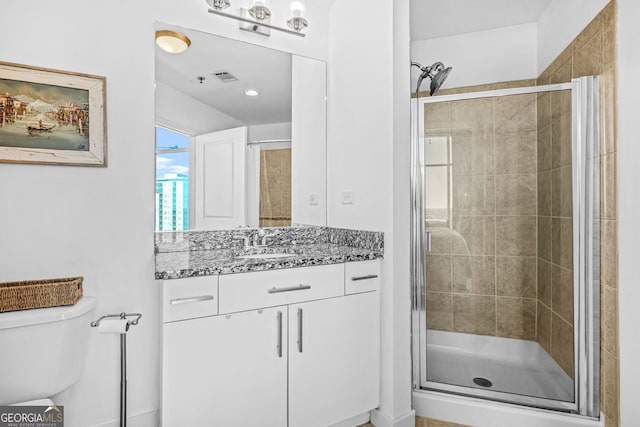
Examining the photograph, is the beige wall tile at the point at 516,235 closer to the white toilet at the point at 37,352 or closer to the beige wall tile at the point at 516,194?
the beige wall tile at the point at 516,194

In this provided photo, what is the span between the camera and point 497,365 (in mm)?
2188

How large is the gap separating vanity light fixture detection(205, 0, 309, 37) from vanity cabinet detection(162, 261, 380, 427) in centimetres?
145

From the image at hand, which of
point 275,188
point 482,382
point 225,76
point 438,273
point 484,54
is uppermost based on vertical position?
point 484,54

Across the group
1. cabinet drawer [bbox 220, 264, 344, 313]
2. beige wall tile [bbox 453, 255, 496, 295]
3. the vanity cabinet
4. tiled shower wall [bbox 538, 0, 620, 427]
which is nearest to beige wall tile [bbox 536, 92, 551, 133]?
tiled shower wall [bbox 538, 0, 620, 427]

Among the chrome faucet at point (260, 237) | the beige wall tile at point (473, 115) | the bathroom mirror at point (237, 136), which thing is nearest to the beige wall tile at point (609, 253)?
the beige wall tile at point (473, 115)

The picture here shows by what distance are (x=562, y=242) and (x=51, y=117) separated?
2703 mm

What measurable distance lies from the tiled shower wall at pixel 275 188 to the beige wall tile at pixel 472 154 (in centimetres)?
109

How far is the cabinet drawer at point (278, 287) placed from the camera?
151 cm

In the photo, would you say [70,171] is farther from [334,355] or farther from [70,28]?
[334,355]

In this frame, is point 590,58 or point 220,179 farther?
point 220,179

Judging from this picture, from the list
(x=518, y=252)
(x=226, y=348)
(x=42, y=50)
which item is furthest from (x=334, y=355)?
(x=42, y=50)

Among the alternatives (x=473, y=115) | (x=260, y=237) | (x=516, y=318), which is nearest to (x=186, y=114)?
(x=260, y=237)

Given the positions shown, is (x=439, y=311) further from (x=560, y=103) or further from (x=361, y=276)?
(x=560, y=103)

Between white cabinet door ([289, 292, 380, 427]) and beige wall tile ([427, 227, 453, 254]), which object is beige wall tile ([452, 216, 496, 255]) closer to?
beige wall tile ([427, 227, 453, 254])
